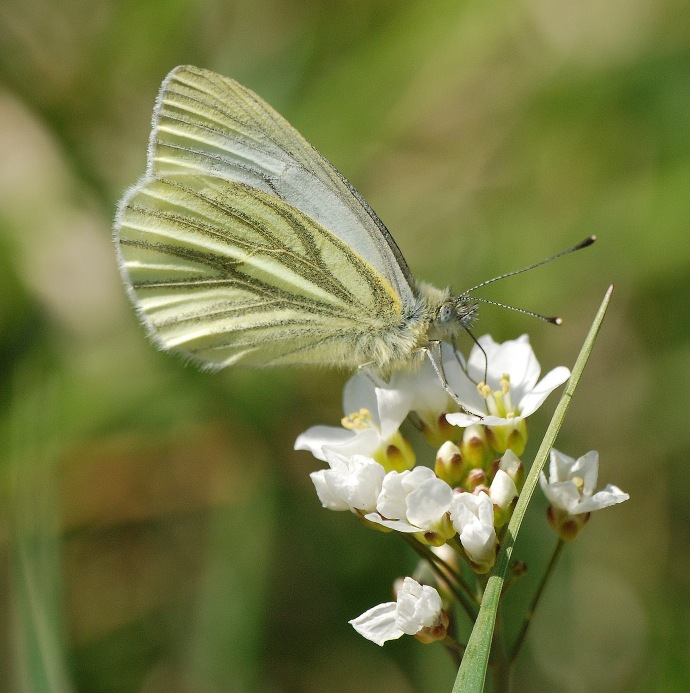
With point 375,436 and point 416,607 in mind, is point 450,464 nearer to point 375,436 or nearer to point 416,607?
point 375,436

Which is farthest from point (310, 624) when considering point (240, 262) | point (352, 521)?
point (240, 262)

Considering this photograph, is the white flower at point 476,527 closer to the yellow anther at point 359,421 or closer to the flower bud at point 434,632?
the flower bud at point 434,632

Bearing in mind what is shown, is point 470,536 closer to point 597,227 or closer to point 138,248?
point 138,248

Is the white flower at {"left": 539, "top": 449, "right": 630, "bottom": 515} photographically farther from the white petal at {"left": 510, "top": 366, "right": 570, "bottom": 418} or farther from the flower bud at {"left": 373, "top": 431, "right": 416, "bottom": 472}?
the flower bud at {"left": 373, "top": 431, "right": 416, "bottom": 472}

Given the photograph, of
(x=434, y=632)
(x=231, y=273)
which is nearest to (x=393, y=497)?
(x=434, y=632)

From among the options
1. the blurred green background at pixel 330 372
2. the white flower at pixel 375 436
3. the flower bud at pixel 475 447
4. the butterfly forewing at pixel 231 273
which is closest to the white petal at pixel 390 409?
the white flower at pixel 375 436

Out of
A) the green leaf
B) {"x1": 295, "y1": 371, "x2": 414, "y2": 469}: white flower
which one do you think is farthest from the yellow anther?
the green leaf
